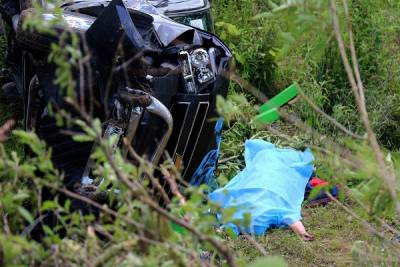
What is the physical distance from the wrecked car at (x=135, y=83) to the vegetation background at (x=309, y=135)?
40 cm

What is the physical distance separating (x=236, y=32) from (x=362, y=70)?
1.32 metres

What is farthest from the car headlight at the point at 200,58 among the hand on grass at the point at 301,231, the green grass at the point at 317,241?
the hand on grass at the point at 301,231

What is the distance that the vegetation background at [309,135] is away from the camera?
1901mm

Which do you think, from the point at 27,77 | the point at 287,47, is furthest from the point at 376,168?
the point at 27,77

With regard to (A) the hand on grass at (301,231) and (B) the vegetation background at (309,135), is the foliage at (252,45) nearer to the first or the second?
(B) the vegetation background at (309,135)

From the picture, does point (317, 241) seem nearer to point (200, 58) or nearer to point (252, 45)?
point (200, 58)

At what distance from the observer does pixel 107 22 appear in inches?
140

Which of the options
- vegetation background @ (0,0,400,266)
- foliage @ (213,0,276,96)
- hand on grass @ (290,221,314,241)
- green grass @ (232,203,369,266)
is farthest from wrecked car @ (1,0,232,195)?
foliage @ (213,0,276,96)

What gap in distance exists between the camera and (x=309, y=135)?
3.88 m

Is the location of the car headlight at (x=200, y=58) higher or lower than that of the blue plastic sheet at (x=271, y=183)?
higher

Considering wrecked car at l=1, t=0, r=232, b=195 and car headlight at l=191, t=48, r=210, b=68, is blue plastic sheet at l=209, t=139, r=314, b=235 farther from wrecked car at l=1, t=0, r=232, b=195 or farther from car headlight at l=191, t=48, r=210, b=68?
car headlight at l=191, t=48, r=210, b=68

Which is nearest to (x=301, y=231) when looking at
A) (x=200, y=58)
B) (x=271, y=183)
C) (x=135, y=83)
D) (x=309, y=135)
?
(x=271, y=183)

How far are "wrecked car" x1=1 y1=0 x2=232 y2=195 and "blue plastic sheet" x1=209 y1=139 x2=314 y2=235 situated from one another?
80cm

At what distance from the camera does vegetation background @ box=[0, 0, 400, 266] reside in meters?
1.90
